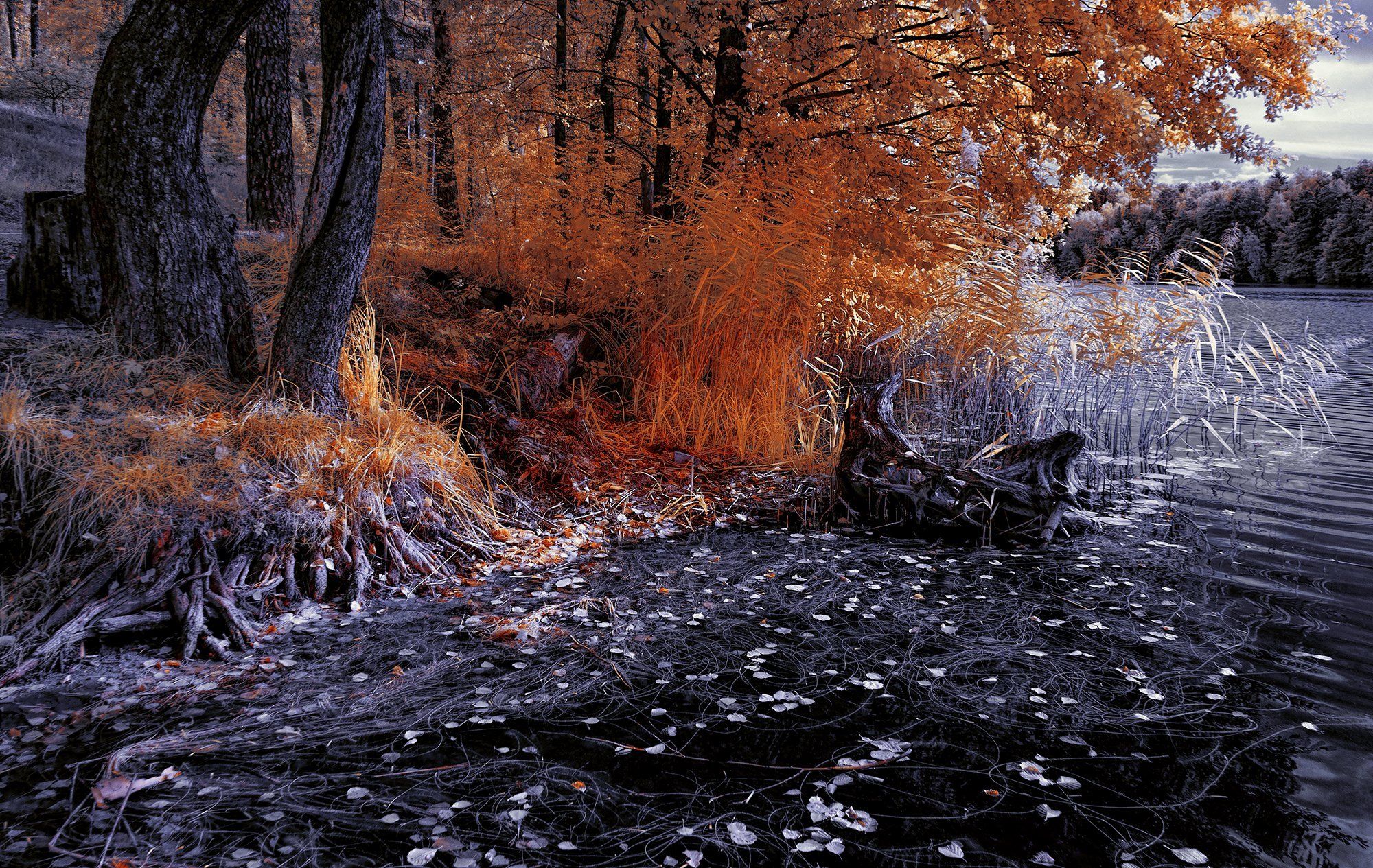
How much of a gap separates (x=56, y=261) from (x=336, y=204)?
2.13 meters

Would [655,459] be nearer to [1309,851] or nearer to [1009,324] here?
[1009,324]

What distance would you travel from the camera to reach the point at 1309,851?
7.16ft

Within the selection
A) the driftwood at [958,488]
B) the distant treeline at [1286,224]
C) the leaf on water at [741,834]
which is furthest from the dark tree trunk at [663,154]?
the distant treeline at [1286,224]

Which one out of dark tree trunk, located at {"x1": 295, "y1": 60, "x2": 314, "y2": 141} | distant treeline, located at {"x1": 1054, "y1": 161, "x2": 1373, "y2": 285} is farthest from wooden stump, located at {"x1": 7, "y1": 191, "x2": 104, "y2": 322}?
distant treeline, located at {"x1": 1054, "y1": 161, "x2": 1373, "y2": 285}

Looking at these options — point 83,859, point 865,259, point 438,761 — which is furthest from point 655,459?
point 83,859

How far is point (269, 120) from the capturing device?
319 inches

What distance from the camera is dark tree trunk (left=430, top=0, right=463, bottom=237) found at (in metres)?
9.03

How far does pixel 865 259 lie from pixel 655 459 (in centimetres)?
247

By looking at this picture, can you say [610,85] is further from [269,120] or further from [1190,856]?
[1190,856]

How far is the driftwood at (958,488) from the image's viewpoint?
493cm

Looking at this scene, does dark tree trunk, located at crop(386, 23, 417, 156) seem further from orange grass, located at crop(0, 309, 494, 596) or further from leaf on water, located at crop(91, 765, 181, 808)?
leaf on water, located at crop(91, 765, 181, 808)

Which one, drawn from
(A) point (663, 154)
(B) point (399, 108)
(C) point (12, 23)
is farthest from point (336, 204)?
(C) point (12, 23)

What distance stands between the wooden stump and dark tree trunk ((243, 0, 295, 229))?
10.3 ft

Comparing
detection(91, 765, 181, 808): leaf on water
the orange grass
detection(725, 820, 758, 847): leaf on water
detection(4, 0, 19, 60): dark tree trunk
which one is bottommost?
Answer: detection(725, 820, 758, 847): leaf on water
